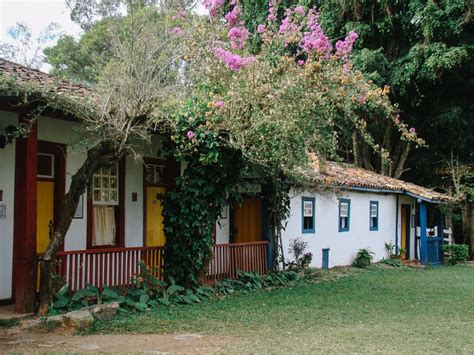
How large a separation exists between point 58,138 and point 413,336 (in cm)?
689

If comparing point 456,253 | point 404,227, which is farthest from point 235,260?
point 456,253

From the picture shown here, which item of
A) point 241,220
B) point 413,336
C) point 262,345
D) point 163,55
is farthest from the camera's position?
point 241,220

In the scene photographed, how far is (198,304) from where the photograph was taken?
10.4 meters

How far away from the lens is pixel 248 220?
15648mm

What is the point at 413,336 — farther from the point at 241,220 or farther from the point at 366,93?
the point at 241,220

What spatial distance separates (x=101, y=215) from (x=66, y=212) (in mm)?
2478

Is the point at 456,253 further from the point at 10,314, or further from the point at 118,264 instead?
the point at 10,314

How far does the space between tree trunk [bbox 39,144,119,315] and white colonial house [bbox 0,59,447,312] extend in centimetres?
18

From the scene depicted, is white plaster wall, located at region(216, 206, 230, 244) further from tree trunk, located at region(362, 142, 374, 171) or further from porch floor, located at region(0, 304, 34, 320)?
tree trunk, located at region(362, 142, 374, 171)

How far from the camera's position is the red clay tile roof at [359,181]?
56.0 feet

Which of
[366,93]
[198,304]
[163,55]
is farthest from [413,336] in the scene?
[163,55]

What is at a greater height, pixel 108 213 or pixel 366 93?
pixel 366 93

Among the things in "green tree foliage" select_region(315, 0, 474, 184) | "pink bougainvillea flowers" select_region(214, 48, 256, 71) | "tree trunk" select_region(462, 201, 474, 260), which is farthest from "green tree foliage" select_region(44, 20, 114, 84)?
"pink bougainvillea flowers" select_region(214, 48, 256, 71)

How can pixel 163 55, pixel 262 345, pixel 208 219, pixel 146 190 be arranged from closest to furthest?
1. pixel 262 345
2. pixel 163 55
3. pixel 208 219
4. pixel 146 190
